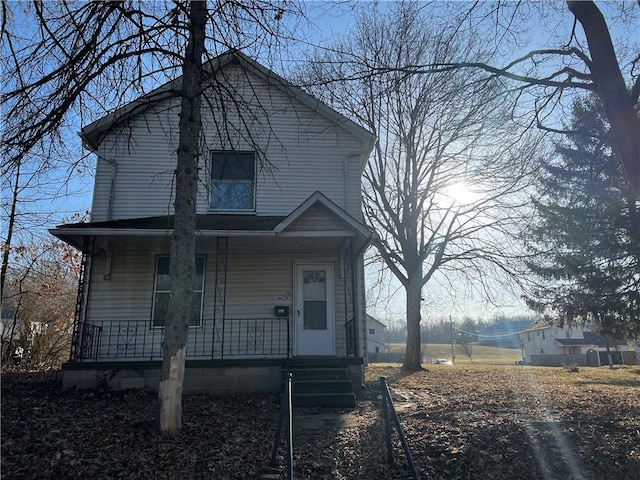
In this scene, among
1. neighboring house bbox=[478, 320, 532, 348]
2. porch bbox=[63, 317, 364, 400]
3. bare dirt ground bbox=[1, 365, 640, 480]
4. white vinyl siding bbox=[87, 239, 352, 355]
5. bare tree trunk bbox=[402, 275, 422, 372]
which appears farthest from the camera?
neighboring house bbox=[478, 320, 532, 348]

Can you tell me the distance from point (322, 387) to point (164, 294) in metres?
4.31

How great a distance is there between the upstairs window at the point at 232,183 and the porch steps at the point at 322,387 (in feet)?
14.2

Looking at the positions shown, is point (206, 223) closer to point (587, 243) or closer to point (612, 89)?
point (612, 89)

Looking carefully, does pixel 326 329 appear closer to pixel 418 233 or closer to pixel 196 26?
pixel 196 26

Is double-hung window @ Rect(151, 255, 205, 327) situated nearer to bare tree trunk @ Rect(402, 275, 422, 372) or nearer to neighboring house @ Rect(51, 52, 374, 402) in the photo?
neighboring house @ Rect(51, 52, 374, 402)

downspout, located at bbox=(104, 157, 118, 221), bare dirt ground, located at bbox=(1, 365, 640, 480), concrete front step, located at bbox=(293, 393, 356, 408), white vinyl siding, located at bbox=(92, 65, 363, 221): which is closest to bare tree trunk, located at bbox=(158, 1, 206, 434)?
bare dirt ground, located at bbox=(1, 365, 640, 480)

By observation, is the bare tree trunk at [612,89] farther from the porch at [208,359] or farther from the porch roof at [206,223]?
the porch roof at [206,223]

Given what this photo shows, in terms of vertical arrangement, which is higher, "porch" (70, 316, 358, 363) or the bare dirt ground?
"porch" (70, 316, 358, 363)

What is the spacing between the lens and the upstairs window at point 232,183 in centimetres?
1075

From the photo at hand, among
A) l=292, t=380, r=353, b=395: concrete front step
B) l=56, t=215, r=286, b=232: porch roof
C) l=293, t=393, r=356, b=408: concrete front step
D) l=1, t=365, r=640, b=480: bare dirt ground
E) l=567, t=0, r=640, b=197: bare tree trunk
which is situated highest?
l=567, t=0, r=640, b=197: bare tree trunk

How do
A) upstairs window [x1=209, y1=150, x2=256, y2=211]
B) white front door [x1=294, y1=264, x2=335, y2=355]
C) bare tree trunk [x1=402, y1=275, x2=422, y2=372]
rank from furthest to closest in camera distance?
bare tree trunk [x1=402, y1=275, x2=422, y2=372], upstairs window [x1=209, y1=150, x2=256, y2=211], white front door [x1=294, y1=264, x2=335, y2=355]

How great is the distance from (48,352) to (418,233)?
43.4 feet

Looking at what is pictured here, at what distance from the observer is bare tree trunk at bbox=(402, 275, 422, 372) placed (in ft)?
53.1

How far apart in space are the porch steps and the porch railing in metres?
1.15
